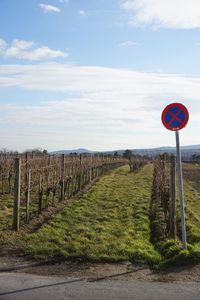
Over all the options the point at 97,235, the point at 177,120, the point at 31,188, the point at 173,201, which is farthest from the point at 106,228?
the point at 31,188

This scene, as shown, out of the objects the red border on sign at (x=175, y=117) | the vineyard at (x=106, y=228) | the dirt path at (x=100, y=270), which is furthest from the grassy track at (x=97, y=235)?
the red border on sign at (x=175, y=117)

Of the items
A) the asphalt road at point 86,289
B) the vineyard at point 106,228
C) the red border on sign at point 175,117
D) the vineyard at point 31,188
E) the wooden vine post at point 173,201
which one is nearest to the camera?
the asphalt road at point 86,289

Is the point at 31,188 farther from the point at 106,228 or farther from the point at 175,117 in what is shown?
the point at 175,117

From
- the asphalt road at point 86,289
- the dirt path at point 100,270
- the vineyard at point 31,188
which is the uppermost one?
the vineyard at point 31,188

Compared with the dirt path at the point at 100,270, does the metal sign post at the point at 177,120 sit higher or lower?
higher

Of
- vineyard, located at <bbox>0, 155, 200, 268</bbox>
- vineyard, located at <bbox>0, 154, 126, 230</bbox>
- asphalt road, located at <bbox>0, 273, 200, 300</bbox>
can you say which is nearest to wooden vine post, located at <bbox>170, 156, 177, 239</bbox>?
vineyard, located at <bbox>0, 155, 200, 268</bbox>

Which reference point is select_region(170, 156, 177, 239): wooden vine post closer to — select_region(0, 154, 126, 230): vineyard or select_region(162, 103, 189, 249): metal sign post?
select_region(162, 103, 189, 249): metal sign post

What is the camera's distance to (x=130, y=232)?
6.49m

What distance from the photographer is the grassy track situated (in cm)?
491

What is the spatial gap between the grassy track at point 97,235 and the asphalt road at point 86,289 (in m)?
0.87

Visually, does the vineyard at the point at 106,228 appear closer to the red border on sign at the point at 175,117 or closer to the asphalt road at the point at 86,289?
the asphalt road at the point at 86,289

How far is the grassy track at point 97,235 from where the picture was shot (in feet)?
16.1

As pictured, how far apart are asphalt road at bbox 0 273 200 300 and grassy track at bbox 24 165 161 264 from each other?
870 millimetres

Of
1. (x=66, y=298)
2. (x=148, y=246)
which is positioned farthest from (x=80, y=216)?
(x=66, y=298)
